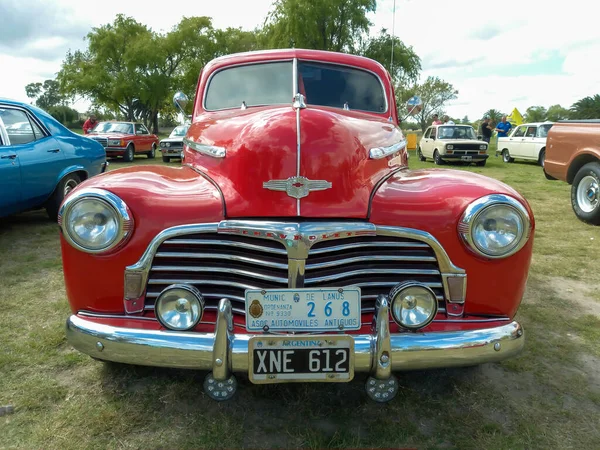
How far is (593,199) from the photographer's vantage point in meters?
6.17

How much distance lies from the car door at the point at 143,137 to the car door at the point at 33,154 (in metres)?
11.5

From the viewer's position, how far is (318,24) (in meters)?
25.5

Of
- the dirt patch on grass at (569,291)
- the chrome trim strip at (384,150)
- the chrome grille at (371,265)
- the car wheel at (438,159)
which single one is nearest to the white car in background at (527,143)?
the car wheel at (438,159)

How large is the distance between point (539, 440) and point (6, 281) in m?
3.92

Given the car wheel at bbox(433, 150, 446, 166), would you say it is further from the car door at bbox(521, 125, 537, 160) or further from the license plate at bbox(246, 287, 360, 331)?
the license plate at bbox(246, 287, 360, 331)

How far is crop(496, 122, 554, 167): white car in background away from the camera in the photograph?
47.3ft

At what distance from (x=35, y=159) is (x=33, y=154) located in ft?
0.19

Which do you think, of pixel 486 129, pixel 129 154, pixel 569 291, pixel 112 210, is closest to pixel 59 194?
pixel 112 210

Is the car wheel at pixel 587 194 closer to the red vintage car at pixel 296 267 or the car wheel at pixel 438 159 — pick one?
the red vintage car at pixel 296 267

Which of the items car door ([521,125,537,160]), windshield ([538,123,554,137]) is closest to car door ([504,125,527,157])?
car door ([521,125,537,160])

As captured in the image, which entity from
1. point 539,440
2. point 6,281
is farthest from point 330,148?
point 6,281

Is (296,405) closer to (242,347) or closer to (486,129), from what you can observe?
(242,347)

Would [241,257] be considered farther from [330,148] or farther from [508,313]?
[508,313]

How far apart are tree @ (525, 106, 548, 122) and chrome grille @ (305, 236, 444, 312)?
3429 inches
